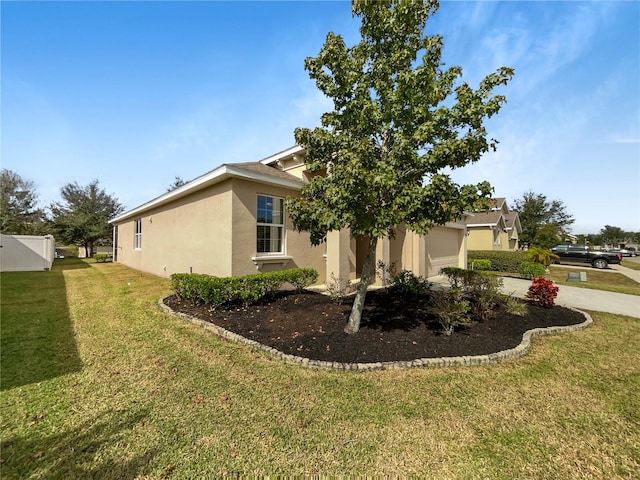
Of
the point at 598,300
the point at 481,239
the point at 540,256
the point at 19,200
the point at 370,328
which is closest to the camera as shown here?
the point at 370,328

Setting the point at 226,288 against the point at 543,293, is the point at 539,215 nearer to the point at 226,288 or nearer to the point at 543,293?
the point at 543,293

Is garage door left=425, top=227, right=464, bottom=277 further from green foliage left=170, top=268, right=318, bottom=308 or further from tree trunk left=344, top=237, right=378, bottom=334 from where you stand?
tree trunk left=344, top=237, right=378, bottom=334

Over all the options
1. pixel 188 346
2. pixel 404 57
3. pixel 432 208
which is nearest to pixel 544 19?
pixel 404 57

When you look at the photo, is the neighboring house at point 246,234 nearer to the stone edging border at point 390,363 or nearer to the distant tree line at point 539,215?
the stone edging border at point 390,363

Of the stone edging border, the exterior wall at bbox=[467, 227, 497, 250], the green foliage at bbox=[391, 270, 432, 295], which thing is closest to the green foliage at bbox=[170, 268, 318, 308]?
the stone edging border

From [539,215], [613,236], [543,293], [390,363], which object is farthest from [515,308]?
[613,236]

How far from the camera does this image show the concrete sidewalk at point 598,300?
8242mm

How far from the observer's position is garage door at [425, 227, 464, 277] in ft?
46.1

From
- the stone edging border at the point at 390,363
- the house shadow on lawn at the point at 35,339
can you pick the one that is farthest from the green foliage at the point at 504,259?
the house shadow on lawn at the point at 35,339

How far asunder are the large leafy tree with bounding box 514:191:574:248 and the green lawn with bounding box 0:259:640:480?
34.0 metres

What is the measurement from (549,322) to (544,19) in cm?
734

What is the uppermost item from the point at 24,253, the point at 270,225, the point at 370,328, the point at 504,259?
Answer: the point at 270,225

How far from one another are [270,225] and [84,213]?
26.4 m

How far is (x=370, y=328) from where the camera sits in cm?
553
